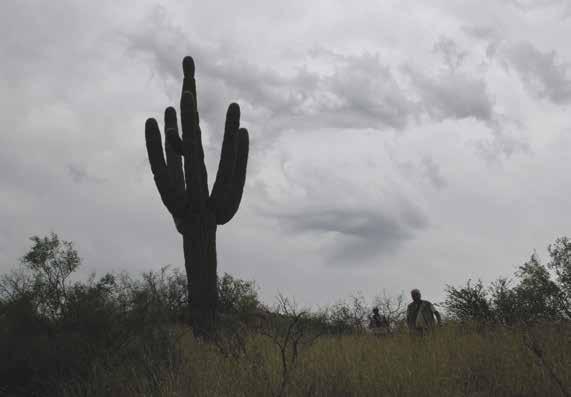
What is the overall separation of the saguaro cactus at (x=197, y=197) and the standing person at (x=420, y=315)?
4695 mm

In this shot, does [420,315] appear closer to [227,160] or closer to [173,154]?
[227,160]

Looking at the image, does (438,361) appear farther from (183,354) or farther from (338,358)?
(183,354)

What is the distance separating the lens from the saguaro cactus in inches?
560

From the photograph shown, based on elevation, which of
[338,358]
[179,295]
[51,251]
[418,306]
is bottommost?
[338,358]

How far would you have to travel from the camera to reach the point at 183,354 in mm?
9461

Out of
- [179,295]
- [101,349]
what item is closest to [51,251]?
[179,295]

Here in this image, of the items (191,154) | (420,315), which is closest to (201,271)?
(191,154)

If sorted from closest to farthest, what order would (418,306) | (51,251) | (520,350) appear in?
(520,350), (418,306), (51,251)

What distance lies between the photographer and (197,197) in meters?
14.6

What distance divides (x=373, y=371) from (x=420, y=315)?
17.4 feet

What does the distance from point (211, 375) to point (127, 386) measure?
1.29 m

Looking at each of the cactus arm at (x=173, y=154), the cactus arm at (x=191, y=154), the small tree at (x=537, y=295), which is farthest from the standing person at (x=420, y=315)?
the cactus arm at (x=173, y=154)

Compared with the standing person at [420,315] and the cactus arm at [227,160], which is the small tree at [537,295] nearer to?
the standing person at [420,315]

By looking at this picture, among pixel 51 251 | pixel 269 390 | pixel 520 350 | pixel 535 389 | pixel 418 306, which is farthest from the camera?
pixel 51 251
